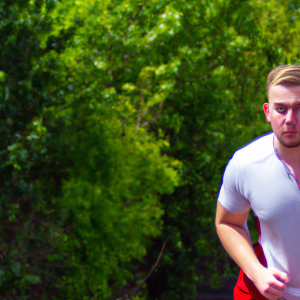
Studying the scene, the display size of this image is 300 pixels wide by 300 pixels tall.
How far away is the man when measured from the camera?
1.48 metres

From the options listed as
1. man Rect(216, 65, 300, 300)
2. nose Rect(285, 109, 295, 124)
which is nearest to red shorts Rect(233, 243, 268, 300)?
man Rect(216, 65, 300, 300)

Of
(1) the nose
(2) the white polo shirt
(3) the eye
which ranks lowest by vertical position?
(2) the white polo shirt

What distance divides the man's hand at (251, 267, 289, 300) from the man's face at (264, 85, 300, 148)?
16.7 inches

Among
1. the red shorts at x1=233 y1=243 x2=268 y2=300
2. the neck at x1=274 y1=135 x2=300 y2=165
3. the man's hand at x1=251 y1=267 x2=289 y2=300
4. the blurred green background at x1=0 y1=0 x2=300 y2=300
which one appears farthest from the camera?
the blurred green background at x1=0 y1=0 x2=300 y2=300

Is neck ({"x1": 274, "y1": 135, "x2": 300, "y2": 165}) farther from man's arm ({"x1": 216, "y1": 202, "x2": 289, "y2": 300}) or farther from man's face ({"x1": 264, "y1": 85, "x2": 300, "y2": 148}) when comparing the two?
man's arm ({"x1": 216, "y1": 202, "x2": 289, "y2": 300})

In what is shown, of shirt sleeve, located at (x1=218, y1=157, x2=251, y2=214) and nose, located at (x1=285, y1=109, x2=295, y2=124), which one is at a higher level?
nose, located at (x1=285, y1=109, x2=295, y2=124)

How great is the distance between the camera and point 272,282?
142 cm

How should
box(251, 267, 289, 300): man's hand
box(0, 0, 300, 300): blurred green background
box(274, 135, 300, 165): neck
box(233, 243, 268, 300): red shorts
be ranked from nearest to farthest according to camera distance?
1. box(251, 267, 289, 300): man's hand
2. box(274, 135, 300, 165): neck
3. box(233, 243, 268, 300): red shorts
4. box(0, 0, 300, 300): blurred green background

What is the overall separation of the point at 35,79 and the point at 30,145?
636mm

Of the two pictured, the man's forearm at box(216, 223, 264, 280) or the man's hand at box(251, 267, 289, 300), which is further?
the man's forearm at box(216, 223, 264, 280)

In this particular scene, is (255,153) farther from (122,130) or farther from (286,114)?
(122,130)

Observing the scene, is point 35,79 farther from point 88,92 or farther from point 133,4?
point 133,4

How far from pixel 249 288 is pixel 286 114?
2.19 ft

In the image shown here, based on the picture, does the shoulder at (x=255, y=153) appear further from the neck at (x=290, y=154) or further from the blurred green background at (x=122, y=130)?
the blurred green background at (x=122, y=130)
